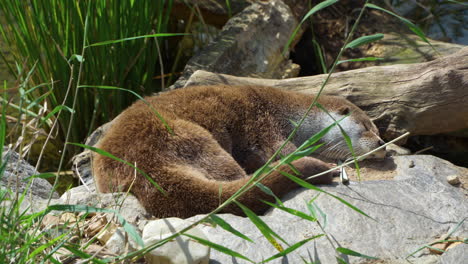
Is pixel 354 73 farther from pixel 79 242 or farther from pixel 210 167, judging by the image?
pixel 79 242

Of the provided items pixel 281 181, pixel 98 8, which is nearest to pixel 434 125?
pixel 281 181

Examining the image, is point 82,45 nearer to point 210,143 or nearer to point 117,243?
point 210,143

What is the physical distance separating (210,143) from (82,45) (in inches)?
63.0

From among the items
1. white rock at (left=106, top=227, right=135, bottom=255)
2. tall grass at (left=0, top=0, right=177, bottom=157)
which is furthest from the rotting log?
white rock at (left=106, top=227, right=135, bottom=255)

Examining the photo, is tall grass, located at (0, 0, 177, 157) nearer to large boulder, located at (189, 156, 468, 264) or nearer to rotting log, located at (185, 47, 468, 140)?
rotting log, located at (185, 47, 468, 140)

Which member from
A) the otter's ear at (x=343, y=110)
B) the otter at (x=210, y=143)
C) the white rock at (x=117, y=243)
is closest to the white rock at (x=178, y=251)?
the white rock at (x=117, y=243)

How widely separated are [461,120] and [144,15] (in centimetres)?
260

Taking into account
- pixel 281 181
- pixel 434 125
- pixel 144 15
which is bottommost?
pixel 434 125

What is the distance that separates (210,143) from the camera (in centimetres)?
336

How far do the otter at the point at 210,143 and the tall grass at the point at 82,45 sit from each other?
34.9 inches

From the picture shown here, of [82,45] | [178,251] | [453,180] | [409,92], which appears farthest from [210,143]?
[409,92]

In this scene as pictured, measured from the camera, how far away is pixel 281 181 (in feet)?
9.43

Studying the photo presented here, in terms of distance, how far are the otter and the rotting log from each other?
0.97 ft

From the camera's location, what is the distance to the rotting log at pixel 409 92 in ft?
13.8
